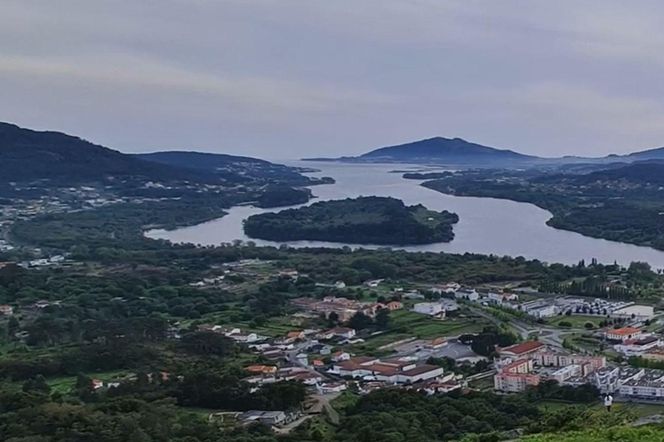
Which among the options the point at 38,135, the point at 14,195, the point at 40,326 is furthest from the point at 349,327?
the point at 38,135

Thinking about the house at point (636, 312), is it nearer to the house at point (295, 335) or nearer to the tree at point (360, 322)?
the tree at point (360, 322)

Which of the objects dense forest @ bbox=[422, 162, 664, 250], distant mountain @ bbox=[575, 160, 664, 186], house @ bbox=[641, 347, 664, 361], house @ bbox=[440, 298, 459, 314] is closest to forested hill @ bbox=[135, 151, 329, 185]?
dense forest @ bbox=[422, 162, 664, 250]

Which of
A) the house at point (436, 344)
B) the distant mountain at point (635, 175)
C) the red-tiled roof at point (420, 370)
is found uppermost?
the distant mountain at point (635, 175)

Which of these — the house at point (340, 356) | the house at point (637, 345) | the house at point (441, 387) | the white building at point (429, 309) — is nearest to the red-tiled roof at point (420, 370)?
the house at point (441, 387)

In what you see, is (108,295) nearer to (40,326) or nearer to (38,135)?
(40,326)

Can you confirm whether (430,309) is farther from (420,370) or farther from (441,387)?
(441,387)

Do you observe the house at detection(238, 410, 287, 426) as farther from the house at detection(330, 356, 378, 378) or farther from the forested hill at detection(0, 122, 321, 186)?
the forested hill at detection(0, 122, 321, 186)

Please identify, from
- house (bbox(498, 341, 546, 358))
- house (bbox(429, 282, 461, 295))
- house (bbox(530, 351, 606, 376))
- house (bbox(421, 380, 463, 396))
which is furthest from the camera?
house (bbox(429, 282, 461, 295))
